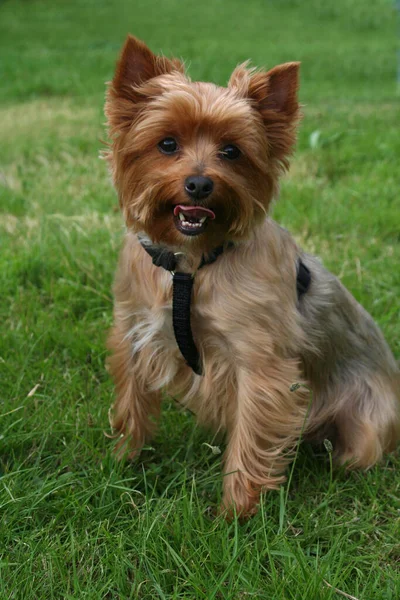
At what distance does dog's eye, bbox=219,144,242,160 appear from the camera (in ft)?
8.85

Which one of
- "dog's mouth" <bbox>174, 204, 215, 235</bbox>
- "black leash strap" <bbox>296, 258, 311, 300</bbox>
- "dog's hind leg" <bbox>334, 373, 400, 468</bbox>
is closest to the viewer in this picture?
"dog's mouth" <bbox>174, 204, 215, 235</bbox>

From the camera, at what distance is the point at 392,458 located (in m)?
3.29

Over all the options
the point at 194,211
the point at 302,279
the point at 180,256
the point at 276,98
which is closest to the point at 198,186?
the point at 194,211

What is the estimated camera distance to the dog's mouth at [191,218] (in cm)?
271

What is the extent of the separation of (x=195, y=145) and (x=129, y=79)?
36 cm

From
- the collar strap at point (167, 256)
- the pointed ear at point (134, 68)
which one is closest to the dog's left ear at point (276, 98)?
the pointed ear at point (134, 68)

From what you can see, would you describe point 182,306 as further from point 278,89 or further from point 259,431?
point 278,89

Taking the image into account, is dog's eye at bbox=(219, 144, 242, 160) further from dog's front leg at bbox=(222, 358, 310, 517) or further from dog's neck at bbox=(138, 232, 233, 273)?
dog's front leg at bbox=(222, 358, 310, 517)

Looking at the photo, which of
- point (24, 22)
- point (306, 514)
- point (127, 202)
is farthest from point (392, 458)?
point (24, 22)

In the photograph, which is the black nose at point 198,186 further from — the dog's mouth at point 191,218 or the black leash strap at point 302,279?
the black leash strap at point 302,279

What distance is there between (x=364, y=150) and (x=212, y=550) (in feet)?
17.3

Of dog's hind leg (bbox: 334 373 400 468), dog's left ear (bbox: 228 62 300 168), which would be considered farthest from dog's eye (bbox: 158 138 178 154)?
dog's hind leg (bbox: 334 373 400 468)

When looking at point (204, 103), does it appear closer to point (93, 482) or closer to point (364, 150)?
point (93, 482)

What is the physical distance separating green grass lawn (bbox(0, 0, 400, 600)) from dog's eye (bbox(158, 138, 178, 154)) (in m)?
1.22
